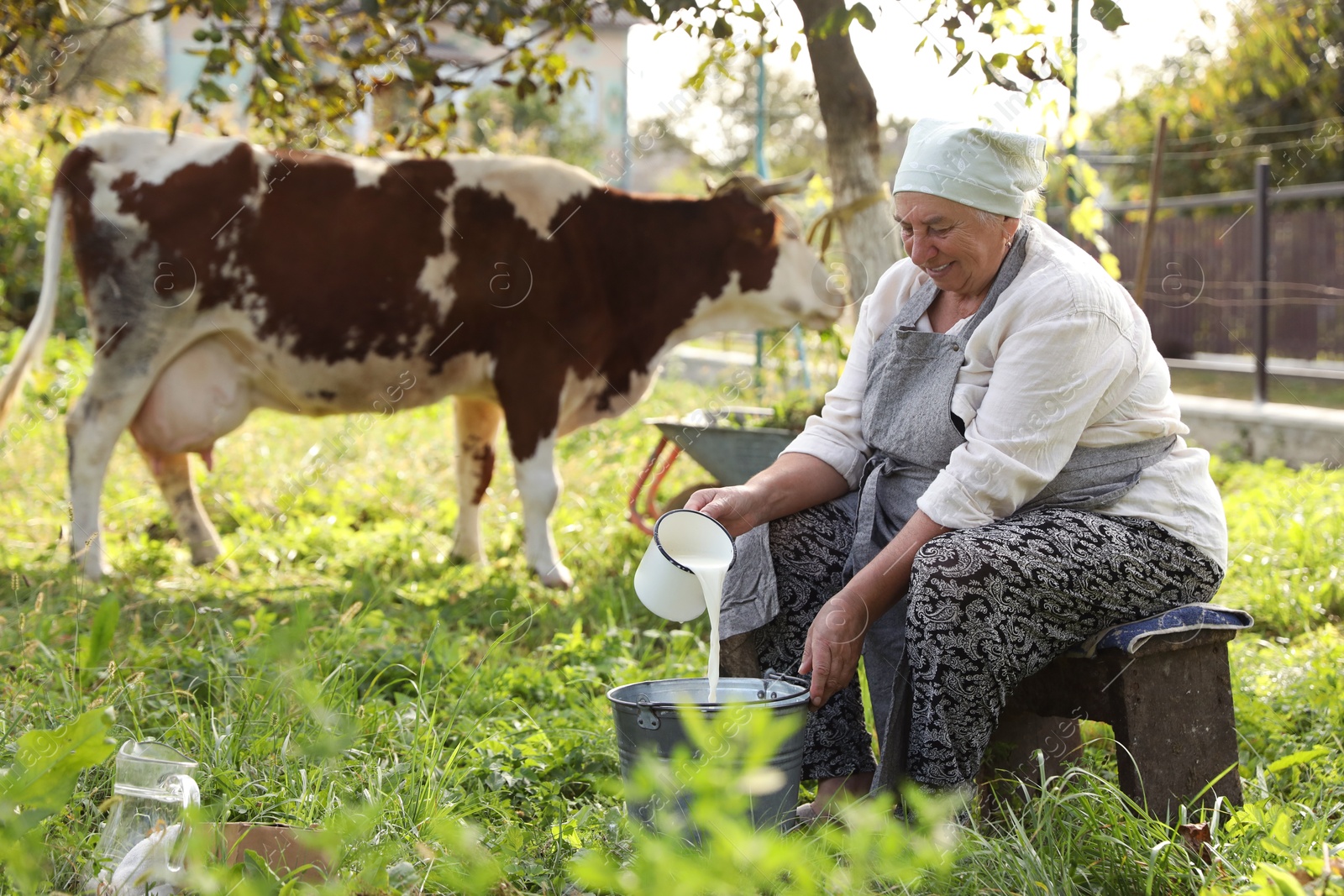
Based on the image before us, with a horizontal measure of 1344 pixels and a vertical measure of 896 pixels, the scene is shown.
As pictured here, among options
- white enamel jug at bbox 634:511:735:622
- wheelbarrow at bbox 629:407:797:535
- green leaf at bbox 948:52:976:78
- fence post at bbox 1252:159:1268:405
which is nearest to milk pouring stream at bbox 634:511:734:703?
white enamel jug at bbox 634:511:735:622

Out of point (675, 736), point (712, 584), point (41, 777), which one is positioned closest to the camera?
point (41, 777)

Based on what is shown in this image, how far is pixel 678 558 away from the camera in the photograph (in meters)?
2.35

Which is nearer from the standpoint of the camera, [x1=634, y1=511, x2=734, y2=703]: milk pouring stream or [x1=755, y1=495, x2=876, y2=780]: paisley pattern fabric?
[x1=634, y1=511, x2=734, y2=703]: milk pouring stream

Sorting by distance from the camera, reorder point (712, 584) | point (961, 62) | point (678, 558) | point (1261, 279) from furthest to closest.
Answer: point (1261, 279), point (961, 62), point (678, 558), point (712, 584)

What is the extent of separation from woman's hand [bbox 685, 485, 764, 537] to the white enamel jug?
0.29 feet

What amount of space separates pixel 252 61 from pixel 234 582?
1.76 m

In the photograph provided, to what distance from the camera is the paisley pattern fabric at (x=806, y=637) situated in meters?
2.48

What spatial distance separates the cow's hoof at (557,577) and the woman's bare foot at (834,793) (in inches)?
82.4

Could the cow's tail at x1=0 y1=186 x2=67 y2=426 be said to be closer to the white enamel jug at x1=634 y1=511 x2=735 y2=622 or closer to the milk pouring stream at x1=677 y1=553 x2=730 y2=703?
the white enamel jug at x1=634 y1=511 x2=735 y2=622

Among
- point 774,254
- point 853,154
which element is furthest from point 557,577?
point 853,154

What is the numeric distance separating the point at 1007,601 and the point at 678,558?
0.61 meters

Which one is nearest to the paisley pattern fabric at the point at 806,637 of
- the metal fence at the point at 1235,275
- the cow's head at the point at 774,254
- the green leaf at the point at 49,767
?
the green leaf at the point at 49,767

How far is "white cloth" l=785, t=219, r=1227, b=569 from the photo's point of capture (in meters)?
2.22

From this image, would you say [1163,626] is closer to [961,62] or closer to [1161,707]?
[1161,707]
